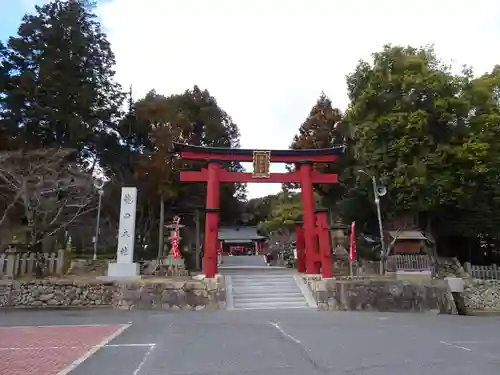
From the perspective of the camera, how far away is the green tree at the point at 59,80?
24.2 meters

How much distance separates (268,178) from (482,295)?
1052cm

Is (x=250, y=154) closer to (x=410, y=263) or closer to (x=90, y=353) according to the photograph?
(x=410, y=263)

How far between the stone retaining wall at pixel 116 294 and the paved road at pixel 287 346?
8.39 ft

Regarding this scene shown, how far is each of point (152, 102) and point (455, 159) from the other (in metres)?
18.0

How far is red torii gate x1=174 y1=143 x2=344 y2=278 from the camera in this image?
54.5ft

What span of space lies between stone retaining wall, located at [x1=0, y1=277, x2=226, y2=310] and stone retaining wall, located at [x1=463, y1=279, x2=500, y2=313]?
35.2 ft

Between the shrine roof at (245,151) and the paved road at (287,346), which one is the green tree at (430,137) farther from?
the paved road at (287,346)

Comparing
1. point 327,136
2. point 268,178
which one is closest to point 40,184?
point 268,178

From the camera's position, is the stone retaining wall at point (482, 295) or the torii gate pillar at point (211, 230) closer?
the torii gate pillar at point (211, 230)

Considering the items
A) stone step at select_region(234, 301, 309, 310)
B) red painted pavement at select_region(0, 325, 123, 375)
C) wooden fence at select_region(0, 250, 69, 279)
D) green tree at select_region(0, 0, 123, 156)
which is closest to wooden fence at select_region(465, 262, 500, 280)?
stone step at select_region(234, 301, 309, 310)

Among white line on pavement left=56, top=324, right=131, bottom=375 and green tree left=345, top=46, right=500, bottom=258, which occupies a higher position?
green tree left=345, top=46, right=500, bottom=258

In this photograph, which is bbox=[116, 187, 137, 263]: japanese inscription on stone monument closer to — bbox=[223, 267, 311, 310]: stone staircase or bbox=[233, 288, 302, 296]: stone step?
bbox=[223, 267, 311, 310]: stone staircase

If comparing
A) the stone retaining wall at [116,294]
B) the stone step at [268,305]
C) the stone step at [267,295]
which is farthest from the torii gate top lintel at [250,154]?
the stone step at [268,305]

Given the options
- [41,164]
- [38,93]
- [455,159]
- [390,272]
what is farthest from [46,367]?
[38,93]
